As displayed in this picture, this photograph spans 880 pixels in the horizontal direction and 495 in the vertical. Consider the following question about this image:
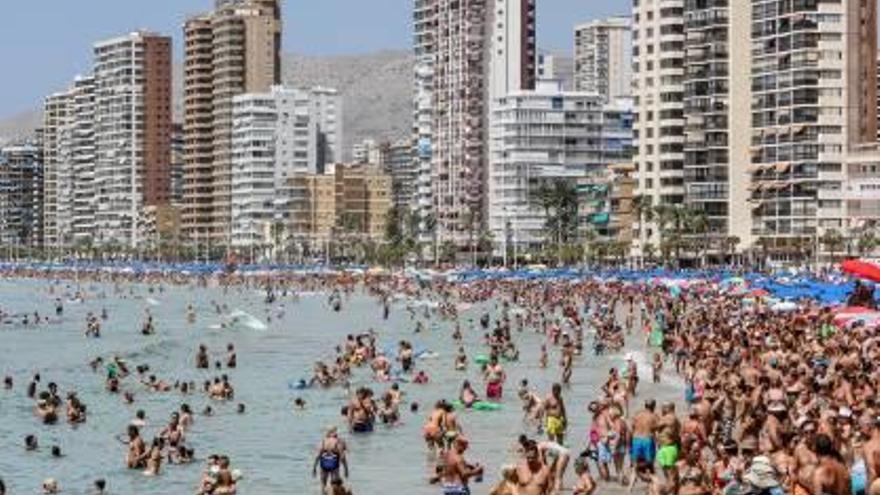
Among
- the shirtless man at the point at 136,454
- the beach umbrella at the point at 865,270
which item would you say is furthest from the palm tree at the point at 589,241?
the shirtless man at the point at 136,454

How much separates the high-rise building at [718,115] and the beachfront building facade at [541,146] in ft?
124

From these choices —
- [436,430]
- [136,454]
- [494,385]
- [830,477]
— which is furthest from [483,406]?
[830,477]

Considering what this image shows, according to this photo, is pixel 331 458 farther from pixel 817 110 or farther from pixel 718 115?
pixel 718 115

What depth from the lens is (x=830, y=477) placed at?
1727cm

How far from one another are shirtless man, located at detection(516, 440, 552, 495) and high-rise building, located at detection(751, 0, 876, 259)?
106 m

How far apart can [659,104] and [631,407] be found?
110m

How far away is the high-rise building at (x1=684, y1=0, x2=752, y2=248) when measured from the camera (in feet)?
449

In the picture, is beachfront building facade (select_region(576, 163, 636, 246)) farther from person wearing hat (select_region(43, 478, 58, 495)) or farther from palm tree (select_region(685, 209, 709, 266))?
person wearing hat (select_region(43, 478, 58, 495))

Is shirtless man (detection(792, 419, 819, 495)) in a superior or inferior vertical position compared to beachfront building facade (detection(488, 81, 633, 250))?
inferior

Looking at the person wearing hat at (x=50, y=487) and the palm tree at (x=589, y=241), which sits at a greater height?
the palm tree at (x=589, y=241)

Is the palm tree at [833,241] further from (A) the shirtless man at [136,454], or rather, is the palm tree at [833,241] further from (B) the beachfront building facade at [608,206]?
(A) the shirtless man at [136,454]

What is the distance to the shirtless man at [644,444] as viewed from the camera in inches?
1038

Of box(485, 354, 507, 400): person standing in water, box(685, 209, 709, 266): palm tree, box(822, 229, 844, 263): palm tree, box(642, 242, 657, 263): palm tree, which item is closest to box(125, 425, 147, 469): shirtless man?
box(485, 354, 507, 400): person standing in water

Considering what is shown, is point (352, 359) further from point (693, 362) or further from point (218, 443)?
point (218, 443)
